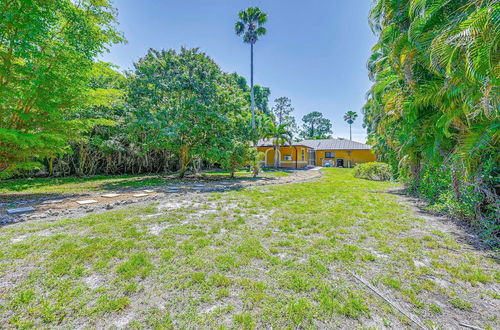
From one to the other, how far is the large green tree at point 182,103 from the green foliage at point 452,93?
773cm

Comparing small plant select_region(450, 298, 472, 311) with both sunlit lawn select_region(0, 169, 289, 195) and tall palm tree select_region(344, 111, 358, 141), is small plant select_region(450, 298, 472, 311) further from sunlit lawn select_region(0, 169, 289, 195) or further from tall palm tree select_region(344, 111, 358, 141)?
tall palm tree select_region(344, 111, 358, 141)

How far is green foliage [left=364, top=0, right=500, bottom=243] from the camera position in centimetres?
280

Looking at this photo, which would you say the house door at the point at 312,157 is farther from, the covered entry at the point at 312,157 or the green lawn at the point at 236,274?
the green lawn at the point at 236,274

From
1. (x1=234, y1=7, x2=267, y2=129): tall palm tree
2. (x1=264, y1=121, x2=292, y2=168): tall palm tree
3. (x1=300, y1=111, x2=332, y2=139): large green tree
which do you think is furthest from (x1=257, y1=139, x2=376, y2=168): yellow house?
(x1=300, y1=111, x2=332, y2=139): large green tree

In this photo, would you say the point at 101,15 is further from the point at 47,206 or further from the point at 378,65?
the point at 378,65

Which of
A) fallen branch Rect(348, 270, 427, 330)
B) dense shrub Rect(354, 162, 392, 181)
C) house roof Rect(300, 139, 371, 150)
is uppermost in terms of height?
house roof Rect(300, 139, 371, 150)

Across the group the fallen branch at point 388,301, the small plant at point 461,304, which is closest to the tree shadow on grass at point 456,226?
the small plant at point 461,304

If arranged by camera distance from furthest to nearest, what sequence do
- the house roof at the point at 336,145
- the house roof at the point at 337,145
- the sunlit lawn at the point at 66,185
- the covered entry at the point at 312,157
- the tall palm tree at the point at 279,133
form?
the covered entry at the point at 312,157, the house roof at the point at 337,145, the house roof at the point at 336,145, the tall palm tree at the point at 279,133, the sunlit lawn at the point at 66,185

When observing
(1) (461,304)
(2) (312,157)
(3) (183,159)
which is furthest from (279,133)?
(1) (461,304)

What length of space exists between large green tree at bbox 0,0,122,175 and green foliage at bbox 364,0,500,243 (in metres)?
9.17

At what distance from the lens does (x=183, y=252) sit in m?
3.13

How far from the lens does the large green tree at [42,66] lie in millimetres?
5555

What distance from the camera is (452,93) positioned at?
377cm

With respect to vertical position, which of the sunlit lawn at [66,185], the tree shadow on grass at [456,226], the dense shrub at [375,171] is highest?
the dense shrub at [375,171]
